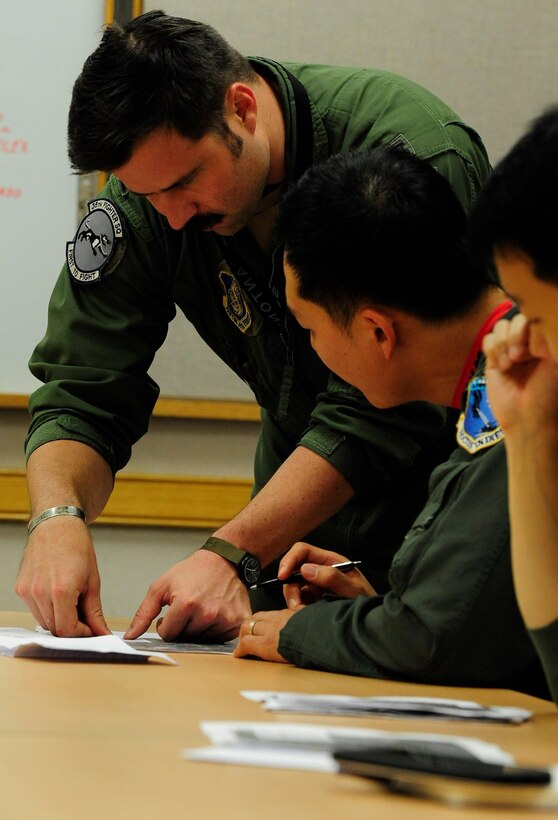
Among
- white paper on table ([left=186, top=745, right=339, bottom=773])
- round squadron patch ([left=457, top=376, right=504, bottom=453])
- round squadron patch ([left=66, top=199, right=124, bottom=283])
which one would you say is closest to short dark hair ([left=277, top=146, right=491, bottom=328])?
round squadron patch ([left=457, top=376, right=504, bottom=453])

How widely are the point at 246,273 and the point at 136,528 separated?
3.45 ft

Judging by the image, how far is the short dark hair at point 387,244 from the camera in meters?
1.34

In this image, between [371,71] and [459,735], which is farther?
[371,71]

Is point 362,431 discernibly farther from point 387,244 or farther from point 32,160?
point 32,160

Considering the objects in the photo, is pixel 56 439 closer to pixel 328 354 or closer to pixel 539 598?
pixel 328 354

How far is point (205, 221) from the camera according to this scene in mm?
1751

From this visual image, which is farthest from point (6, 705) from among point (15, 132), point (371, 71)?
point (15, 132)

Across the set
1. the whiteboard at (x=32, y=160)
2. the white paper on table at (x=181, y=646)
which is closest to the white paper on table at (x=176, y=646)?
the white paper on table at (x=181, y=646)

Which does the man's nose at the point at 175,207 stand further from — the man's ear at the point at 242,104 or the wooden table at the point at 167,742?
the wooden table at the point at 167,742

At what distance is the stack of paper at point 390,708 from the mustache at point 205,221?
0.92 meters

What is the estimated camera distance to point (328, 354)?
1.46 m

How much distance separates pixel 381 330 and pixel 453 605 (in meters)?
0.38

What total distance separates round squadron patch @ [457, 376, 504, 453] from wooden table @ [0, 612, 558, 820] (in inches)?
10.3

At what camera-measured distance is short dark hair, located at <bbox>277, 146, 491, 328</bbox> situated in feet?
4.41
